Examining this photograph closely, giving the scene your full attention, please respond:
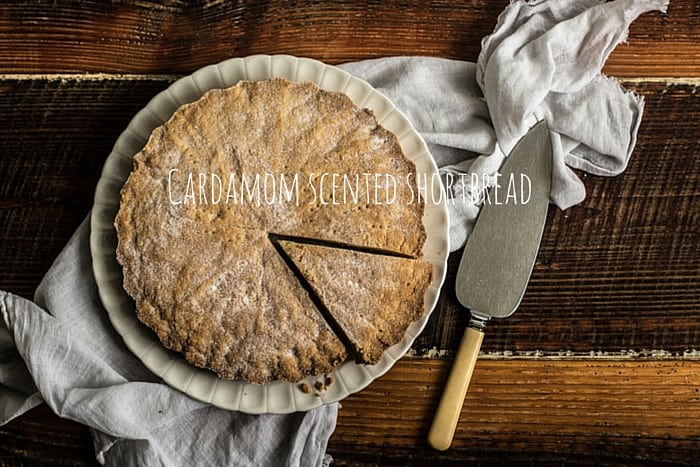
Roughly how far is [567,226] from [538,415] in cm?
69

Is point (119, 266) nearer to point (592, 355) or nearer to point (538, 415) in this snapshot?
point (538, 415)

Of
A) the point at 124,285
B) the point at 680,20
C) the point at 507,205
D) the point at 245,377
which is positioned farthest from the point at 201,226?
the point at 680,20

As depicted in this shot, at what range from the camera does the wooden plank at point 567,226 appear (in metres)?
2.40

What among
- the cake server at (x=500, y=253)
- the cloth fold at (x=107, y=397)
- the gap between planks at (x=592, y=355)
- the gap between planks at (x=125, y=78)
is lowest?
the cloth fold at (x=107, y=397)

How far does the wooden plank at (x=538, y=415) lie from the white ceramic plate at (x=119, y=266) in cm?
26

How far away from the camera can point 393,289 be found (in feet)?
7.07

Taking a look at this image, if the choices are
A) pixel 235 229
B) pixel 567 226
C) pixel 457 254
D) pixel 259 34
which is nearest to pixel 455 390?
pixel 457 254

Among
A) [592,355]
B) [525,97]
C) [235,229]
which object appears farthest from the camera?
[592,355]

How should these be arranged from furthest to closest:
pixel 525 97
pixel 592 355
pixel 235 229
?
1. pixel 592 355
2. pixel 525 97
3. pixel 235 229

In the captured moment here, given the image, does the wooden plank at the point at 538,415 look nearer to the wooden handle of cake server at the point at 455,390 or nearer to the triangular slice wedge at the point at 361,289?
the wooden handle of cake server at the point at 455,390

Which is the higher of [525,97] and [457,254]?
[525,97]

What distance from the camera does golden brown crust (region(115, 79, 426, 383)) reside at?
212 cm

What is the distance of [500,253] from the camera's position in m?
2.34

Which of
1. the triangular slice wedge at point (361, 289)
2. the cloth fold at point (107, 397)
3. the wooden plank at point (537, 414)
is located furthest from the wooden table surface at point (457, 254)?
the triangular slice wedge at point (361, 289)
